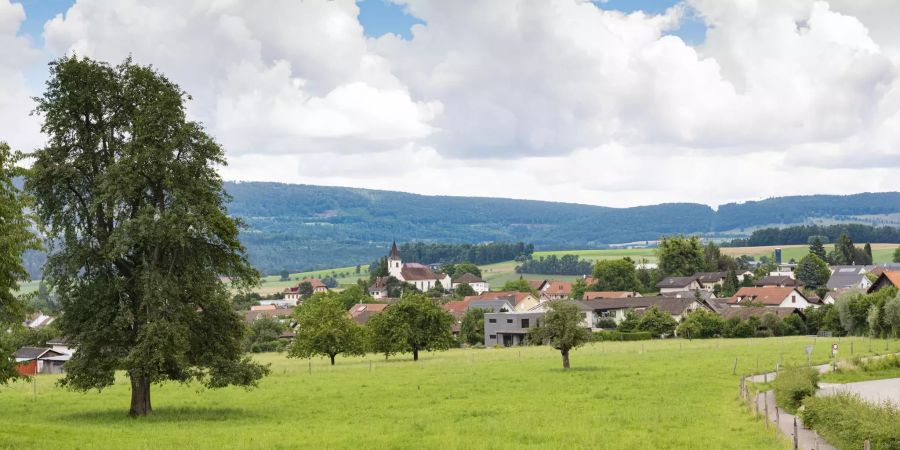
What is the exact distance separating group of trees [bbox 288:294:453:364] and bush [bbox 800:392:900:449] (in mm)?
60591

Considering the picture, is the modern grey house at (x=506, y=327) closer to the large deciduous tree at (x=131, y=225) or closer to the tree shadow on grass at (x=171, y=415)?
the tree shadow on grass at (x=171, y=415)

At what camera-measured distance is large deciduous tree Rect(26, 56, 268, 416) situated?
127 ft

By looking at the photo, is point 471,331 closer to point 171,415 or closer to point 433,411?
point 433,411

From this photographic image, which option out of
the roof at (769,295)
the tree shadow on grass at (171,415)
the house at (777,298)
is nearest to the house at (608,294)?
the roof at (769,295)

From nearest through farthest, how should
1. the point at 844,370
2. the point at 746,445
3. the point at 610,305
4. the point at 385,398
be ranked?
Result: the point at 746,445
the point at 385,398
the point at 844,370
the point at 610,305

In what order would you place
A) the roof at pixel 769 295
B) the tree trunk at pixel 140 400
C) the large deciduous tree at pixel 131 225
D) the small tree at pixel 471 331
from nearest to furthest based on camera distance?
the large deciduous tree at pixel 131 225, the tree trunk at pixel 140 400, the small tree at pixel 471 331, the roof at pixel 769 295

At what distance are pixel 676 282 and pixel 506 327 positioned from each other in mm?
72903

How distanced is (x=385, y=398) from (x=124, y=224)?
677 inches

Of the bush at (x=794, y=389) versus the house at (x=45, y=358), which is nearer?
the bush at (x=794, y=389)

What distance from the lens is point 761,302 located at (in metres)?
154

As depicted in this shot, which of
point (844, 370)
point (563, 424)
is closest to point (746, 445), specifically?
point (563, 424)

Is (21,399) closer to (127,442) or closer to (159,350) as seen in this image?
(159,350)

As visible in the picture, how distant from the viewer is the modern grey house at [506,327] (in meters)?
131

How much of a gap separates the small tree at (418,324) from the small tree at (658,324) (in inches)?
1482
